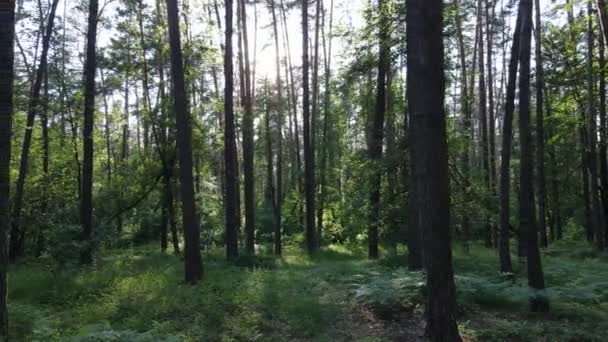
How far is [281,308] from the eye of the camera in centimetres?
823

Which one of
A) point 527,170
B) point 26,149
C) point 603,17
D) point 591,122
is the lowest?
point 527,170

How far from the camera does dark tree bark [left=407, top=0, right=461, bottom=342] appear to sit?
551 centimetres

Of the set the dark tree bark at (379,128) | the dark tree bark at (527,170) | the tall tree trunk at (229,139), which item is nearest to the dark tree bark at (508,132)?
the dark tree bark at (527,170)

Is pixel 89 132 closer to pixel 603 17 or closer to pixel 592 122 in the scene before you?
pixel 603 17

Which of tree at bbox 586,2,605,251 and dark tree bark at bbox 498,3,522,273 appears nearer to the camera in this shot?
dark tree bark at bbox 498,3,522,273

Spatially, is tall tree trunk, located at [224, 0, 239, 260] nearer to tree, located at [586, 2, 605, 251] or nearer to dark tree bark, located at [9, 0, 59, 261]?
dark tree bark, located at [9, 0, 59, 261]

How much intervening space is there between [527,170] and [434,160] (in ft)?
10.9

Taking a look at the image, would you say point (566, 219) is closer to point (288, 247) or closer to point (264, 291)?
point (288, 247)

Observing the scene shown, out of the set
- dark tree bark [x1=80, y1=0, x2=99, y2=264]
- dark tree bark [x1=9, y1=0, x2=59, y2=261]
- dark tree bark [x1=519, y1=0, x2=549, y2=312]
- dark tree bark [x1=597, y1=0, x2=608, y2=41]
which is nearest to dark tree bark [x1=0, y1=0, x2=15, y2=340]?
dark tree bark [x1=9, y1=0, x2=59, y2=261]

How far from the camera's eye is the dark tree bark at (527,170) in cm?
785

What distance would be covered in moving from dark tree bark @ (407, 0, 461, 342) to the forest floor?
1301 mm

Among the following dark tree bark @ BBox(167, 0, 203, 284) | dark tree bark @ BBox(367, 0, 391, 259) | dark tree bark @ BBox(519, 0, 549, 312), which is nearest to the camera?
dark tree bark @ BBox(519, 0, 549, 312)

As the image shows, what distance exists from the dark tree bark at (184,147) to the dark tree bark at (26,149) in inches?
153

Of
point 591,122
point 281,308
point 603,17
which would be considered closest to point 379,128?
point 603,17
